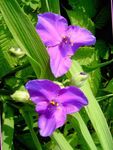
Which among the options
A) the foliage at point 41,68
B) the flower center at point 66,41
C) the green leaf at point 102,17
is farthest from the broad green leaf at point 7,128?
the green leaf at point 102,17

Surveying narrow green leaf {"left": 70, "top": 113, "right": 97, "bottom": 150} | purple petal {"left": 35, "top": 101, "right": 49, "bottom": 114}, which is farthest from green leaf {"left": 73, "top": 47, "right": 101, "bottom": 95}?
purple petal {"left": 35, "top": 101, "right": 49, "bottom": 114}

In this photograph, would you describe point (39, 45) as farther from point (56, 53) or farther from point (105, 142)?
point (105, 142)

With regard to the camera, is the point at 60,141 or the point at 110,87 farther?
the point at 110,87

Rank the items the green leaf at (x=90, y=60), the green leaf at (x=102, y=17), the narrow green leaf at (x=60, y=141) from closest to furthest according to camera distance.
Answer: the narrow green leaf at (x=60, y=141) → the green leaf at (x=90, y=60) → the green leaf at (x=102, y=17)

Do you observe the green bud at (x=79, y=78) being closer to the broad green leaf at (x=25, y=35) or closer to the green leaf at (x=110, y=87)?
the broad green leaf at (x=25, y=35)

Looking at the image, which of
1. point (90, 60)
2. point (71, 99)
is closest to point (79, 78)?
point (71, 99)

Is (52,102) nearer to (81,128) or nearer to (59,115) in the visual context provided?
(59,115)

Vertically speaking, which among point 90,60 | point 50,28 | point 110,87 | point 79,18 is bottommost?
point 110,87

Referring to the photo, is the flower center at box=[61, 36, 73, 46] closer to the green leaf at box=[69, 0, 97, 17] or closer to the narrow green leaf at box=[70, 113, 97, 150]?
the narrow green leaf at box=[70, 113, 97, 150]
